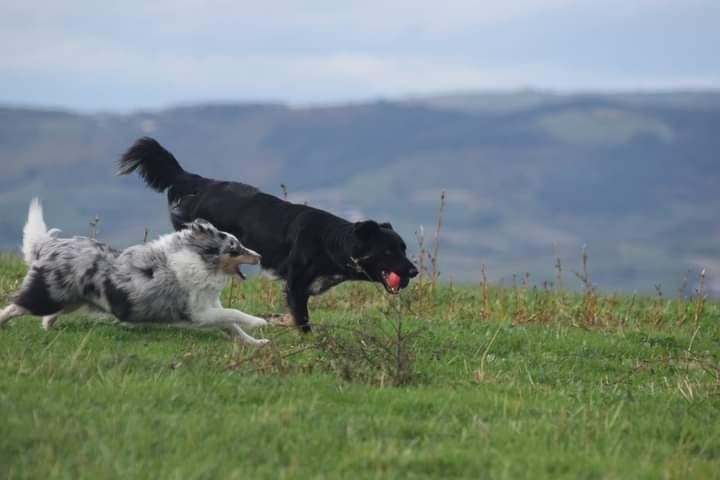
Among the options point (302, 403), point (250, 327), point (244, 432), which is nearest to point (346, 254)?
point (250, 327)

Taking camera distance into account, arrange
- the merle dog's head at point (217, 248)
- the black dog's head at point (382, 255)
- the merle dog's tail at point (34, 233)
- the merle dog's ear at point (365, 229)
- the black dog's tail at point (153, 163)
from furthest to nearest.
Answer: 1. the black dog's tail at point (153, 163)
2. the black dog's head at point (382, 255)
3. the merle dog's ear at point (365, 229)
4. the merle dog's head at point (217, 248)
5. the merle dog's tail at point (34, 233)

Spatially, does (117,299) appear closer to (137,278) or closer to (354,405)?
(137,278)

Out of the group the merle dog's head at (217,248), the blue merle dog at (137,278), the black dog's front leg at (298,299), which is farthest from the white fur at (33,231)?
the black dog's front leg at (298,299)

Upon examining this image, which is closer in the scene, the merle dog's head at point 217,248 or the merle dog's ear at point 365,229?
the merle dog's head at point 217,248

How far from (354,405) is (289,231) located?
16.9ft

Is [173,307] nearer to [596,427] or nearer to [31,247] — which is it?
[31,247]

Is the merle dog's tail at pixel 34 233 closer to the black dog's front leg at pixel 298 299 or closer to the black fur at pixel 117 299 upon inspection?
the black fur at pixel 117 299

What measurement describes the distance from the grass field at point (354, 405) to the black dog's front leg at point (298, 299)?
19.2 inches

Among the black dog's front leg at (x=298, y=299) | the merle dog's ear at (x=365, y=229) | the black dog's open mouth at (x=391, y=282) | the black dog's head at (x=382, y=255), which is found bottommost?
the black dog's front leg at (x=298, y=299)

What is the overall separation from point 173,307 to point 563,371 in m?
3.71

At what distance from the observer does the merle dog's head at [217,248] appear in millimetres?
10797

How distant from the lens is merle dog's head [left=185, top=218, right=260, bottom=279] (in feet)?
35.4

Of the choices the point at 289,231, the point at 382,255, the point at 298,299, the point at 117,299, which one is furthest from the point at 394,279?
the point at 117,299

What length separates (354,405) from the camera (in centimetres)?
762
